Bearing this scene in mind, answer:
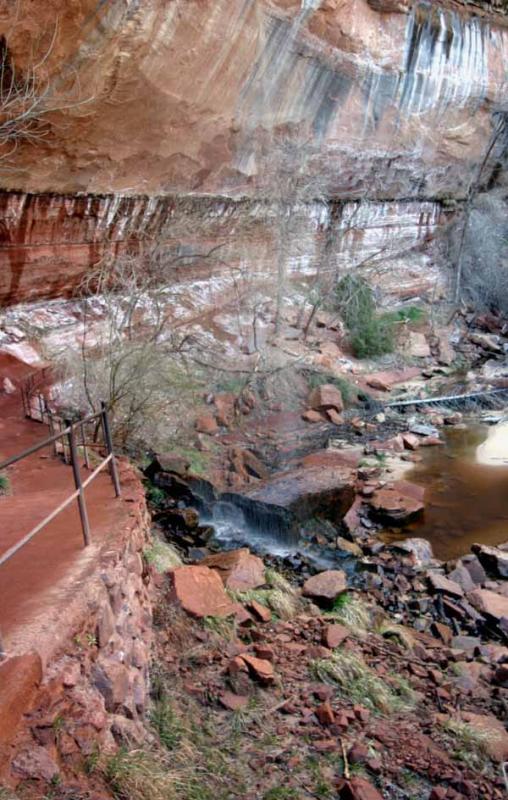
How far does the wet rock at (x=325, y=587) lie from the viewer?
676cm

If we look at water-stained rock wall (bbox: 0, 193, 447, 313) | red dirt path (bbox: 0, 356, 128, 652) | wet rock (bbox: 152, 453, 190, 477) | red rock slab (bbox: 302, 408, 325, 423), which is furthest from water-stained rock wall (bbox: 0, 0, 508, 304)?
red rock slab (bbox: 302, 408, 325, 423)

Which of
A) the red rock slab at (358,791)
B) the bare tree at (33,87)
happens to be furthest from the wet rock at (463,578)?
the bare tree at (33,87)

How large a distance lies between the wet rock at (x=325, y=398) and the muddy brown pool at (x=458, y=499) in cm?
244

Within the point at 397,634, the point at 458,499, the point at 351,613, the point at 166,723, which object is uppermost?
the point at 166,723

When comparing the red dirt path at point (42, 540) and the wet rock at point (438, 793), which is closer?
the red dirt path at point (42, 540)

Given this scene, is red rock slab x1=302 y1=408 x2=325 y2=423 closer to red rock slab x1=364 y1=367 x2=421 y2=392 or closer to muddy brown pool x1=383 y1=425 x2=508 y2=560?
muddy brown pool x1=383 y1=425 x2=508 y2=560

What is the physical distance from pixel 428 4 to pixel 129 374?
14.7 meters

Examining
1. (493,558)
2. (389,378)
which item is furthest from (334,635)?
(389,378)

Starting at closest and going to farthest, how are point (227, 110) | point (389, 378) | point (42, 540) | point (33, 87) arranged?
point (42, 540) < point (33, 87) < point (227, 110) < point (389, 378)

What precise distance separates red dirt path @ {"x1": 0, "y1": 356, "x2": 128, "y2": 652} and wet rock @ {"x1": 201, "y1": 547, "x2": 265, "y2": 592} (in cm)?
158

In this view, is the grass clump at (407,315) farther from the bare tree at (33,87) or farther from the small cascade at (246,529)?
the bare tree at (33,87)

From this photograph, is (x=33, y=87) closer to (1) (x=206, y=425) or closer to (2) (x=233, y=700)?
(1) (x=206, y=425)

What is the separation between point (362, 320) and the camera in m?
19.7

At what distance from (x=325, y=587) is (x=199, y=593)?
1.91 meters
